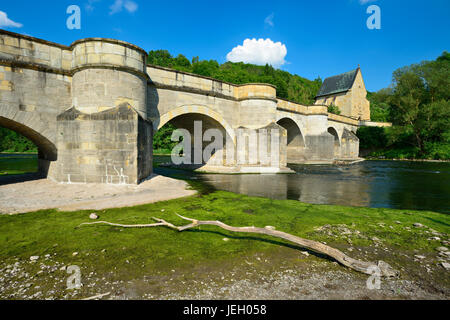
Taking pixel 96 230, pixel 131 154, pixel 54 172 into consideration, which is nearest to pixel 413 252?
pixel 96 230

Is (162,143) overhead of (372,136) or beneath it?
beneath

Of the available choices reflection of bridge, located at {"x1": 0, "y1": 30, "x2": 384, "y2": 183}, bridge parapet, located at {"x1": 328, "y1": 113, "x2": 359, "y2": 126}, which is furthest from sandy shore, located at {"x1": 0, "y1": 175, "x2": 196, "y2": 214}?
bridge parapet, located at {"x1": 328, "y1": 113, "x2": 359, "y2": 126}

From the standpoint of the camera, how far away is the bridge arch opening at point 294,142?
24922 millimetres

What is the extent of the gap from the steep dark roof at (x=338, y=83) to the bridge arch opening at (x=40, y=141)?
54.1m

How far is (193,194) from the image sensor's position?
8.16 metres

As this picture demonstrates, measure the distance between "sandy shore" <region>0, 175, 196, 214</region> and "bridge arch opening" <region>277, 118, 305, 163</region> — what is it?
18.8 m

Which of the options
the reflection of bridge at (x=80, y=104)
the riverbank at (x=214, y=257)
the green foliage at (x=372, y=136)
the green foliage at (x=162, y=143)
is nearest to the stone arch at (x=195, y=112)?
the reflection of bridge at (x=80, y=104)

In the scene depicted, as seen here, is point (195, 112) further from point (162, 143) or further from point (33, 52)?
point (162, 143)

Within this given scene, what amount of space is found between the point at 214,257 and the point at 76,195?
6033mm

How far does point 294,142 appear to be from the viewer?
86.8ft

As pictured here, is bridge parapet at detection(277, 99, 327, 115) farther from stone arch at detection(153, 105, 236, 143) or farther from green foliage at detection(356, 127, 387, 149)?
green foliage at detection(356, 127, 387, 149)

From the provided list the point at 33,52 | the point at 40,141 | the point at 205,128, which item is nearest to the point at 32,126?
the point at 40,141

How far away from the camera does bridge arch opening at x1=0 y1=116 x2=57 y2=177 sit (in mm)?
8289
